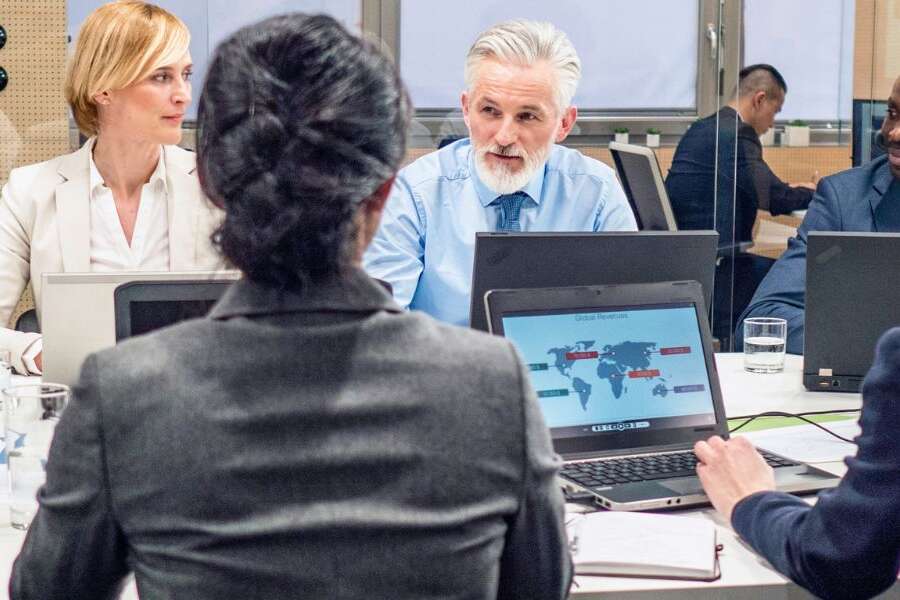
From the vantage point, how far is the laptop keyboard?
1.87 metres

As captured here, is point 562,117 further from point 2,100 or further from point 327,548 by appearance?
point 2,100

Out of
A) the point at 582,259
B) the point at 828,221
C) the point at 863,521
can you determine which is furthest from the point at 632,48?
the point at 863,521

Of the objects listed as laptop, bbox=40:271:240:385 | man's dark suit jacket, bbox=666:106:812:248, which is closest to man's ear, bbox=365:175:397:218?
laptop, bbox=40:271:240:385

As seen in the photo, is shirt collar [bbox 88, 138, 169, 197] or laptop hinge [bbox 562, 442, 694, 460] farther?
→ shirt collar [bbox 88, 138, 169, 197]

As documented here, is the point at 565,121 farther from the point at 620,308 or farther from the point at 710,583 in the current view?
the point at 710,583

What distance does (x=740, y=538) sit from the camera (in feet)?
5.62

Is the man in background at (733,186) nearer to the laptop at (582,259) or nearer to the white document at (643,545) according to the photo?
the laptop at (582,259)

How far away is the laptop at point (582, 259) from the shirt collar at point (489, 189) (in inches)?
28.3

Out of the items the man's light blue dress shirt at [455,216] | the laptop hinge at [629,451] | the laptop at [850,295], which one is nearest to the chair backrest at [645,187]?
the man's light blue dress shirt at [455,216]

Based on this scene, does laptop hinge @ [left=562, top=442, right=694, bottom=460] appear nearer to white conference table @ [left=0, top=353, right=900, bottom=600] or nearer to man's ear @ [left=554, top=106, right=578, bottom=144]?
white conference table @ [left=0, top=353, right=900, bottom=600]

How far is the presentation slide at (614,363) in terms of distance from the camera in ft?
6.35

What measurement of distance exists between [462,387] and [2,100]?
3.85 meters

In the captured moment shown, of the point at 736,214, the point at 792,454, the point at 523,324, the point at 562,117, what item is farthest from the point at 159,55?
the point at 736,214

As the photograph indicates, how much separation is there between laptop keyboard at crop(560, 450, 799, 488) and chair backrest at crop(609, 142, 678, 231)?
1.12 meters
